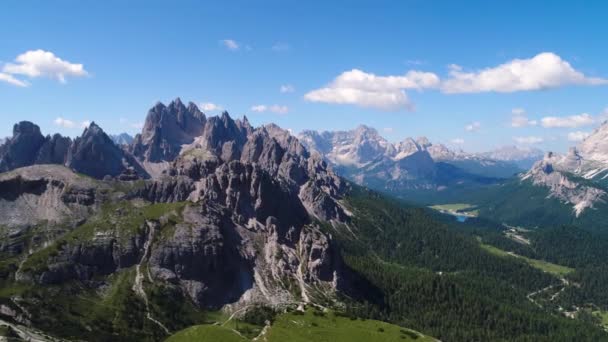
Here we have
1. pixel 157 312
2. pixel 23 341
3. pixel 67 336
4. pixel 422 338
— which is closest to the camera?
pixel 23 341

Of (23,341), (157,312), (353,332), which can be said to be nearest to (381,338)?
(353,332)

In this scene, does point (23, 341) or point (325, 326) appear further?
point (325, 326)

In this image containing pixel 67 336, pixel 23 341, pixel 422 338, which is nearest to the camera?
pixel 23 341

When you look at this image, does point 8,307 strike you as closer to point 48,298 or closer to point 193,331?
point 48,298

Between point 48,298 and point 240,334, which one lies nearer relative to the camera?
point 240,334

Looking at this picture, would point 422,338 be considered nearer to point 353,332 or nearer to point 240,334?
point 353,332

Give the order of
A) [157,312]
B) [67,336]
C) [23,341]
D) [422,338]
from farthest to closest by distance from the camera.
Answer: [157,312], [422,338], [67,336], [23,341]

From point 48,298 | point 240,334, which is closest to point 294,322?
point 240,334

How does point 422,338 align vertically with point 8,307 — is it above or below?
below
